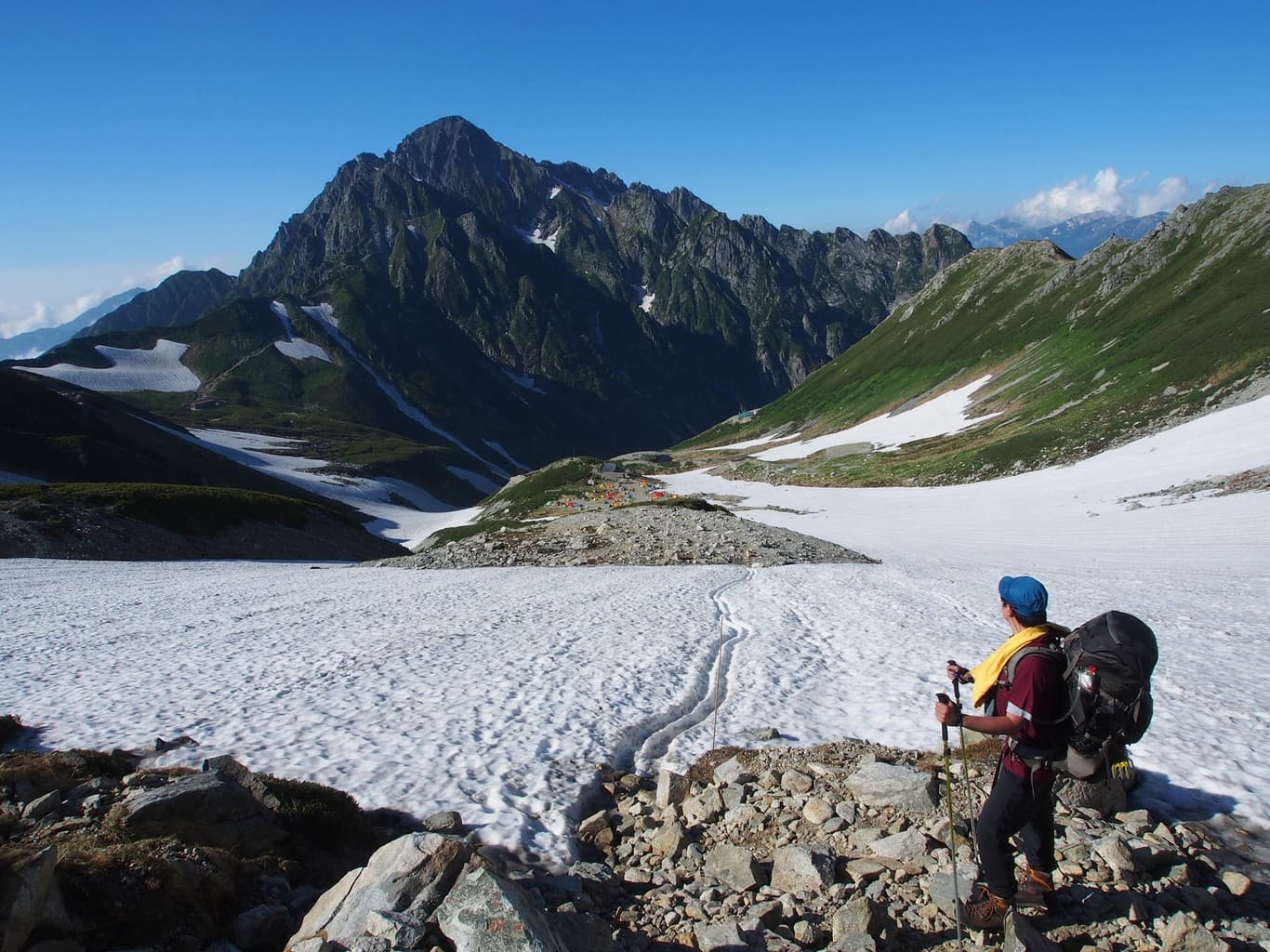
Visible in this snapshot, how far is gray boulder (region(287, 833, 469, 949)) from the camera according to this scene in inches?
253

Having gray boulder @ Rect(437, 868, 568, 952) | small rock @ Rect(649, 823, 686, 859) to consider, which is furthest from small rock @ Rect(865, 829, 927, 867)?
gray boulder @ Rect(437, 868, 568, 952)

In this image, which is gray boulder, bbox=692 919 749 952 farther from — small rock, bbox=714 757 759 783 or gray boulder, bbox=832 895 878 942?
small rock, bbox=714 757 759 783

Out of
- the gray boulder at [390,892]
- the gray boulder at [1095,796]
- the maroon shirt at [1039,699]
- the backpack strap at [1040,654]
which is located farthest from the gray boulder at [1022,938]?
the gray boulder at [390,892]

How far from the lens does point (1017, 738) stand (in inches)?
282

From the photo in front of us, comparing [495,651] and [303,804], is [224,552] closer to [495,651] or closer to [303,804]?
[495,651]

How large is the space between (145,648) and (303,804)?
51.6 feet

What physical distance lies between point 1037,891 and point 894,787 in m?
2.78

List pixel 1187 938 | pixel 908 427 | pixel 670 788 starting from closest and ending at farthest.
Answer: pixel 1187 938 < pixel 670 788 < pixel 908 427

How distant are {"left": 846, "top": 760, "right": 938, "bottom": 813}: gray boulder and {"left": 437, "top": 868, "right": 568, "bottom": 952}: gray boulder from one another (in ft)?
18.5

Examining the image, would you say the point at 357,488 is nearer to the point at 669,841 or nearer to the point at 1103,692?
the point at 669,841

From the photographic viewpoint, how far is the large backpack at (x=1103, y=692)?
20.9 feet

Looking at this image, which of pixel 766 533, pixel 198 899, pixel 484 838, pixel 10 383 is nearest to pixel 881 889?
pixel 484 838

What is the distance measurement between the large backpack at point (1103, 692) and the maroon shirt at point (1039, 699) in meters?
0.06

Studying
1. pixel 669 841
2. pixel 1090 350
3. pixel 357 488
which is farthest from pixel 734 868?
pixel 357 488
